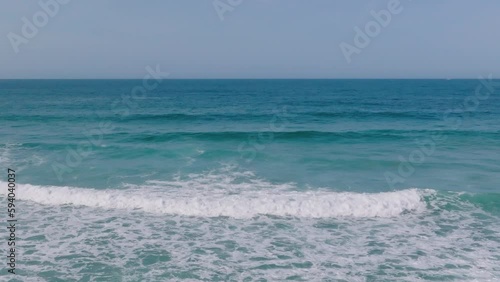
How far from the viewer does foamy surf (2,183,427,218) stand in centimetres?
1331

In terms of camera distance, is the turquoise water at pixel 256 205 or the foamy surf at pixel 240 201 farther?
the foamy surf at pixel 240 201

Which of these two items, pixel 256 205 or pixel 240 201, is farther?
pixel 240 201

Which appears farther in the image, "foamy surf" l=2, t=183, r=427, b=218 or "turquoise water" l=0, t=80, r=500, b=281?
"foamy surf" l=2, t=183, r=427, b=218

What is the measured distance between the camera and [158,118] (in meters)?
35.9

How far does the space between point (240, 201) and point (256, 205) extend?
2.34 ft

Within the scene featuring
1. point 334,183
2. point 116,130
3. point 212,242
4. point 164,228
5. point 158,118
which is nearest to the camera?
point 212,242

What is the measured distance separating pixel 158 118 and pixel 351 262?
2925 cm

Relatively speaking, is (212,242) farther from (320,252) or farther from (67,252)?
(67,252)

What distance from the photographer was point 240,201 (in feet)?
45.8

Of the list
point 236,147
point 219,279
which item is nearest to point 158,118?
point 236,147

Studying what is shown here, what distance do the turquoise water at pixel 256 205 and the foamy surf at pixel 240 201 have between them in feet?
0.21

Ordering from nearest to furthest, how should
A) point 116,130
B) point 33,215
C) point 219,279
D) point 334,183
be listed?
point 219,279 → point 33,215 → point 334,183 → point 116,130

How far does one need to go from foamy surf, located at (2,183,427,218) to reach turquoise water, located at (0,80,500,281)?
0.21ft

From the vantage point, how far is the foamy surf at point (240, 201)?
43.7 feet
